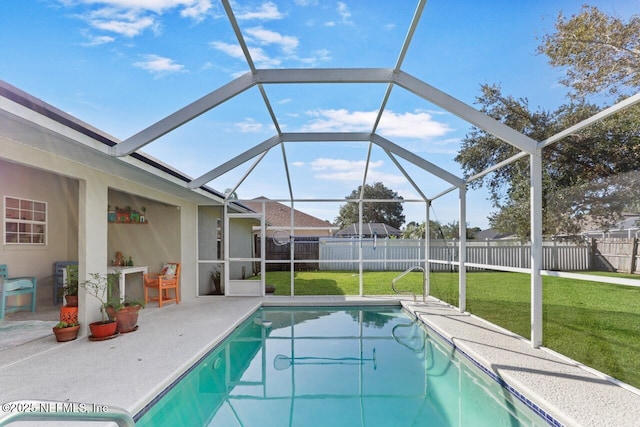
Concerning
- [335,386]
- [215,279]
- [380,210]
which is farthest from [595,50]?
[380,210]

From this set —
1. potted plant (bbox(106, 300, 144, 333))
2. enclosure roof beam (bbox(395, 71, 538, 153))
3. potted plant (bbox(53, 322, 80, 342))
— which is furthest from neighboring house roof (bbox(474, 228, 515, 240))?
Result: potted plant (bbox(53, 322, 80, 342))

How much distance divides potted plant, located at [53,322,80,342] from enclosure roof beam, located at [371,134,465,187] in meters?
6.14

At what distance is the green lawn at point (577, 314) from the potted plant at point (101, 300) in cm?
605

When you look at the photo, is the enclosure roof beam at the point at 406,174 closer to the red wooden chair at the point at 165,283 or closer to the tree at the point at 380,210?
the red wooden chair at the point at 165,283

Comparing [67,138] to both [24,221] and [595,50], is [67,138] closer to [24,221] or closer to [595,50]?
[24,221]

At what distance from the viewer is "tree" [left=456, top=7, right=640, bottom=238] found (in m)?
3.74

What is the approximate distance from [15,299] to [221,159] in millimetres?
4647

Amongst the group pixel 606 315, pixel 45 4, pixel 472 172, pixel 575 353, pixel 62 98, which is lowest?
pixel 575 353

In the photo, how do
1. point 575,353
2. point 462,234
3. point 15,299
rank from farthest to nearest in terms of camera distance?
point 462,234 → point 15,299 → point 575,353

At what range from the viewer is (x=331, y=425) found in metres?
3.37

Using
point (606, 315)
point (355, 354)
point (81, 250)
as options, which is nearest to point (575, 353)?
point (606, 315)

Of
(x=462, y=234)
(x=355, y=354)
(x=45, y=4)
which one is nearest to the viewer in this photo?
(x=45, y=4)

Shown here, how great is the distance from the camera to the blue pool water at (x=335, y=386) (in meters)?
3.46

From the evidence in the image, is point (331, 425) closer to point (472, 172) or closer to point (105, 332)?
point (105, 332)
